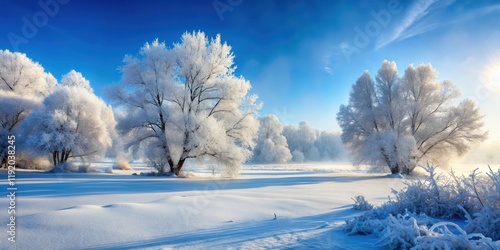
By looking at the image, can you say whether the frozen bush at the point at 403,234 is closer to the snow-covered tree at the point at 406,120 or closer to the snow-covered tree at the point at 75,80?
the snow-covered tree at the point at 406,120

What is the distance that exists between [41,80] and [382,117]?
3263 cm

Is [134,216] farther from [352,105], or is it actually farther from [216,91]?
[352,105]

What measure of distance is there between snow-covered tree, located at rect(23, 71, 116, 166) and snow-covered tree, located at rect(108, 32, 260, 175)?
394 cm

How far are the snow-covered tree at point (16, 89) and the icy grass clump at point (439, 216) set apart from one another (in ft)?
79.8

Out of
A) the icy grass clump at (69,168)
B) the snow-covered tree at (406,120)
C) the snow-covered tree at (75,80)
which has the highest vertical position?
the snow-covered tree at (75,80)

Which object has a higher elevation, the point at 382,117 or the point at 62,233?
the point at 382,117

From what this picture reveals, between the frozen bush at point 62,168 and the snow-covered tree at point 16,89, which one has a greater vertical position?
the snow-covered tree at point 16,89

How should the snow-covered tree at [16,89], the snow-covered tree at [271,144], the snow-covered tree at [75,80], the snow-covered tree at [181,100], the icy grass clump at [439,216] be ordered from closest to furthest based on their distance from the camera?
the icy grass clump at [439,216] < the snow-covered tree at [181,100] < the snow-covered tree at [16,89] < the snow-covered tree at [75,80] < the snow-covered tree at [271,144]

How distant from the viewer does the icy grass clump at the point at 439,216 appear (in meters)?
2.35

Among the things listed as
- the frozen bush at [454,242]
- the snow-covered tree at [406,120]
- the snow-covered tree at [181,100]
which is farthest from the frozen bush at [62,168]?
the snow-covered tree at [406,120]

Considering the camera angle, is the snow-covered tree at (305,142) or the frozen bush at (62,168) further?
the snow-covered tree at (305,142)

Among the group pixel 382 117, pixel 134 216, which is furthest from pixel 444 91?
pixel 134 216

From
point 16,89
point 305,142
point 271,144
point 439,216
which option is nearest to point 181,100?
point 439,216

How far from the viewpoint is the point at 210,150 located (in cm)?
1577
